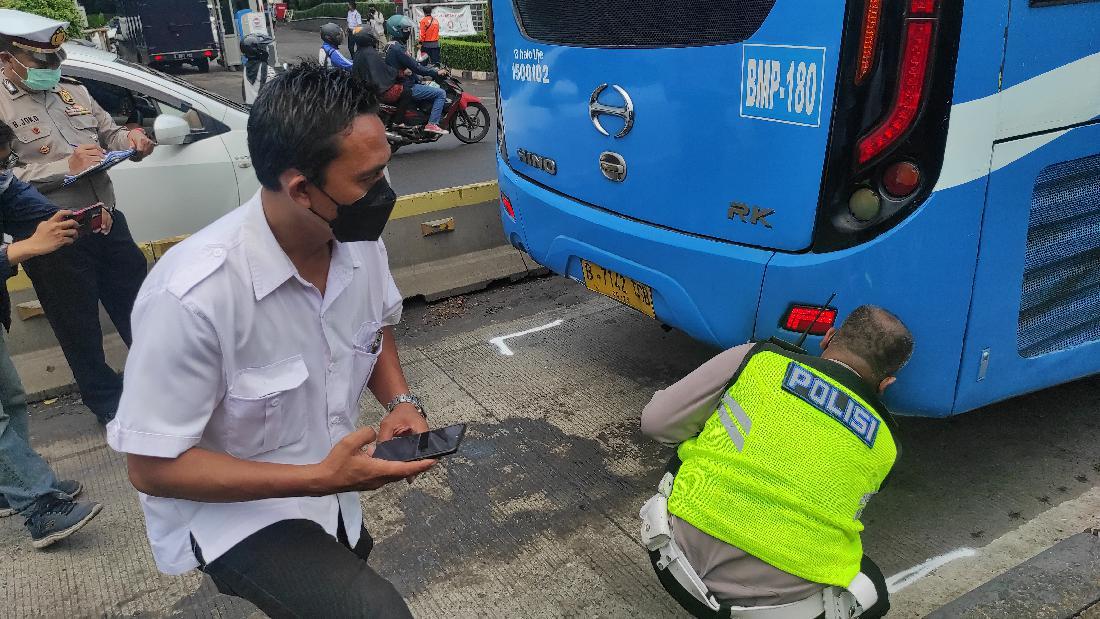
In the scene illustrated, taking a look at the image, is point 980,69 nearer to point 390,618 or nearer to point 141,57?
point 390,618

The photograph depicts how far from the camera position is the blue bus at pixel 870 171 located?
8.35ft

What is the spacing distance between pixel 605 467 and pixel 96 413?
8.03ft

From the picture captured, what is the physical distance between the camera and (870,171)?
266 centimetres

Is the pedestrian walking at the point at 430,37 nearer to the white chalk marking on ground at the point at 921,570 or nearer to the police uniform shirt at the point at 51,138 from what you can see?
the police uniform shirt at the point at 51,138

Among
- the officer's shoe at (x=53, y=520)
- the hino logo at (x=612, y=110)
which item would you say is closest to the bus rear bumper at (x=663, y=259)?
the hino logo at (x=612, y=110)

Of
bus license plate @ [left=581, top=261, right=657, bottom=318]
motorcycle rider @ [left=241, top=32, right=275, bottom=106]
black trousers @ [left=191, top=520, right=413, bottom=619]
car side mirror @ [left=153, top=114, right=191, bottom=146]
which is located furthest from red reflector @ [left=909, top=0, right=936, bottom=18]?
motorcycle rider @ [left=241, top=32, right=275, bottom=106]

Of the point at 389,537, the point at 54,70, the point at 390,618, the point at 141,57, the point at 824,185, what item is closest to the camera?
the point at 390,618

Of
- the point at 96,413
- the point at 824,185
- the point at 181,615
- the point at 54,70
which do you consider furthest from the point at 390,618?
the point at 54,70

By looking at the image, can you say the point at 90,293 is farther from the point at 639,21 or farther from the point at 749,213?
the point at 749,213

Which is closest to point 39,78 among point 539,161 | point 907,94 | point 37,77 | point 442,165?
point 37,77

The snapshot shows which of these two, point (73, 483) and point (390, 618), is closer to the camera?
point (390, 618)

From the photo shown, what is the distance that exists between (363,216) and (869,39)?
1691mm

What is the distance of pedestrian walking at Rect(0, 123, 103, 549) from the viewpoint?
9.86 ft

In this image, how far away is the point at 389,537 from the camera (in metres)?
3.12
